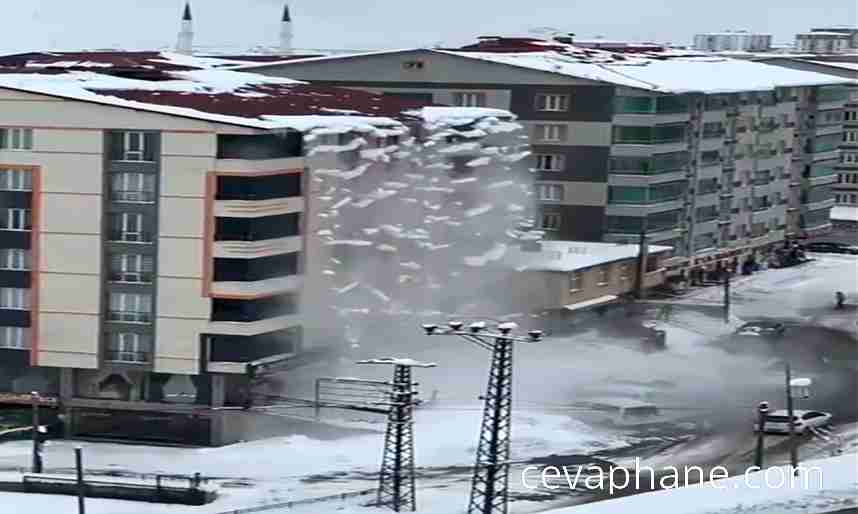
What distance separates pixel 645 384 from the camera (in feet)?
102

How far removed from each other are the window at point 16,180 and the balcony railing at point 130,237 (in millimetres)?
1421

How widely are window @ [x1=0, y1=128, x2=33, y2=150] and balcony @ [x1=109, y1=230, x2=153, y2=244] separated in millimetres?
1768

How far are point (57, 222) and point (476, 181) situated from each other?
951cm

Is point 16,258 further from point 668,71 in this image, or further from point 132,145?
point 668,71

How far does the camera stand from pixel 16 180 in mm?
28703

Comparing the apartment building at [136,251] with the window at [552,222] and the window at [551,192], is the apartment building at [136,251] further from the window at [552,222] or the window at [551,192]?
the window at [552,222]

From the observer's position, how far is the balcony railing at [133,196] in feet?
93.6

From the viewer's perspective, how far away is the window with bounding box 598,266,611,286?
Answer: 38.2 meters

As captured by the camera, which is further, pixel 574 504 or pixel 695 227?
pixel 695 227

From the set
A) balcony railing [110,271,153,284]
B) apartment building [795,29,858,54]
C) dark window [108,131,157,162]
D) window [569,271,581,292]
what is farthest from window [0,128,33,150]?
apartment building [795,29,858,54]

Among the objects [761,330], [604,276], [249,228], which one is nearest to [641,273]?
[604,276]

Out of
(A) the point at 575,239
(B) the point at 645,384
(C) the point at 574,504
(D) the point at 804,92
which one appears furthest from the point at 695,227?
(C) the point at 574,504

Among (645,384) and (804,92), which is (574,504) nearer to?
(645,384)

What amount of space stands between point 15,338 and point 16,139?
295 centimetres
